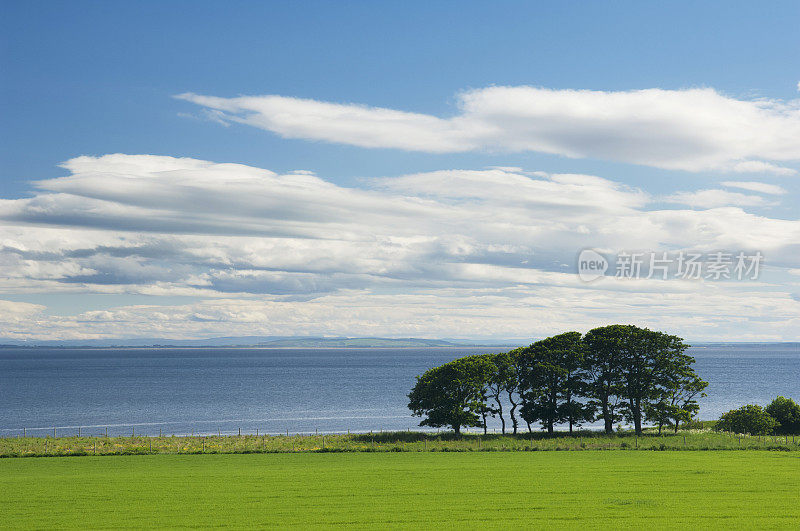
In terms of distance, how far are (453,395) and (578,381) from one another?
1680 centimetres

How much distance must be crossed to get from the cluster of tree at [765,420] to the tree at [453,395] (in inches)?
1211

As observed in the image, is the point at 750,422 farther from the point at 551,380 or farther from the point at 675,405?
the point at 551,380

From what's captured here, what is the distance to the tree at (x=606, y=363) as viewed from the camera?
83.5m

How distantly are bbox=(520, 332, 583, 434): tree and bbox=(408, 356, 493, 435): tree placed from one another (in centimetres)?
608

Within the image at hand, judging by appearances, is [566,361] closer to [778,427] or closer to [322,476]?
[778,427]

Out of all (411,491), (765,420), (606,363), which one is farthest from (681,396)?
(411,491)

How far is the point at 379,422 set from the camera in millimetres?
117938

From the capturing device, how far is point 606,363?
8512cm

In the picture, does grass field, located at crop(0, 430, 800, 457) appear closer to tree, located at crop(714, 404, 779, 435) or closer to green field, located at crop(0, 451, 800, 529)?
tree, located at crop(714, 404, 779, 435)

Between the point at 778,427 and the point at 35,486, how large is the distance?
82286 millimetres

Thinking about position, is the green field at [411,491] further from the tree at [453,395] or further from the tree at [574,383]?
the tree at [574,383]

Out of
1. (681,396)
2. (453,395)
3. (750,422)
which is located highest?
(681,396)

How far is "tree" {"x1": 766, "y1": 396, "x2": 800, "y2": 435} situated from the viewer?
80312 millimetres

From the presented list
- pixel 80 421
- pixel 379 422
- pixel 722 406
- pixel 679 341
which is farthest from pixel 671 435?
pixel 80 421
